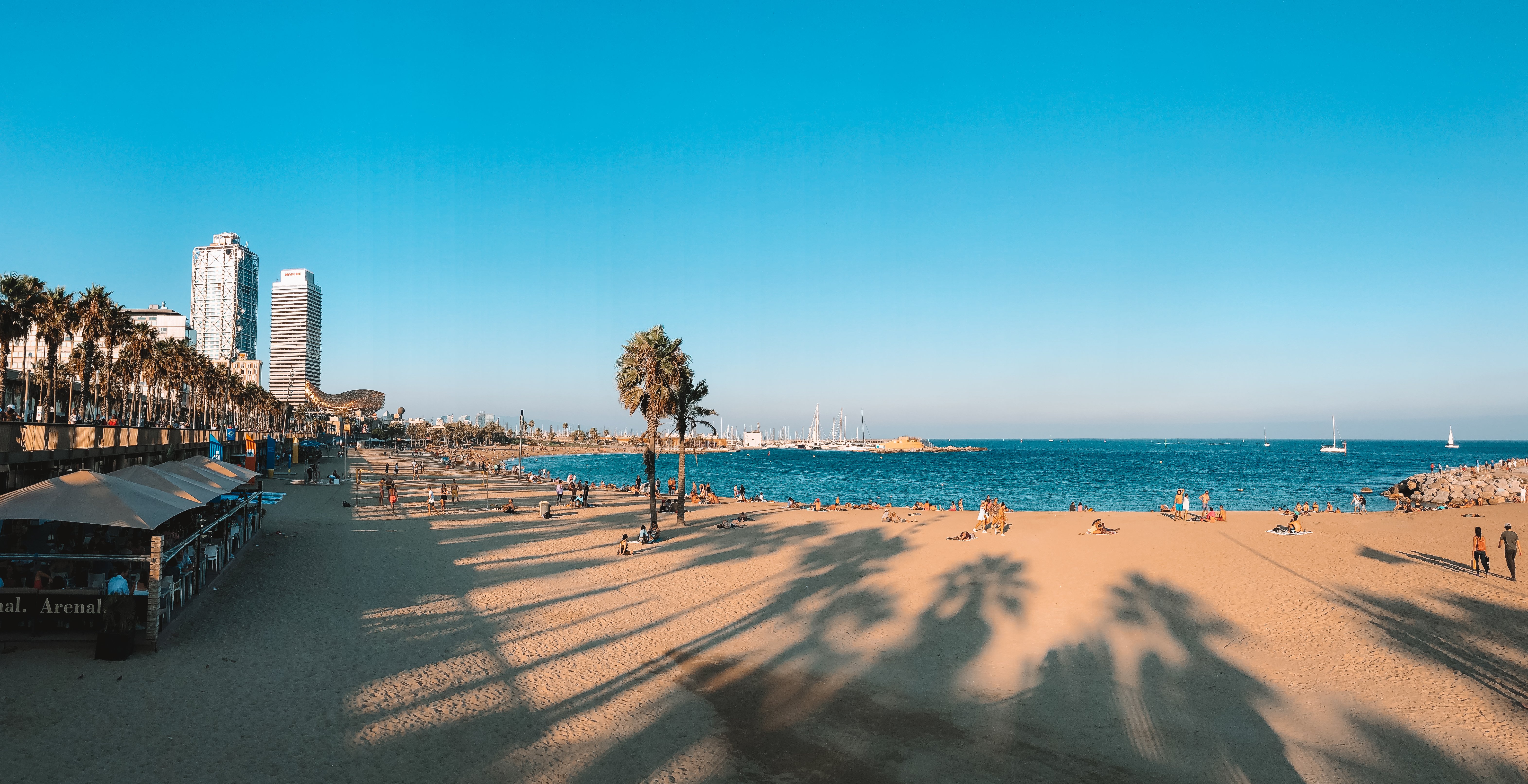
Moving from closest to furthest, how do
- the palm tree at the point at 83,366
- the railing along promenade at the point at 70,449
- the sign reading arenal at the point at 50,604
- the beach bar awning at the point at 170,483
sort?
the sign reading arenal at the point at 50,604 < the beach bar awning at the point at 170,483 < the railing along promenade at the point at 70,449 < the palm tree at the point at 83,366

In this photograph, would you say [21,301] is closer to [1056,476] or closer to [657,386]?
[657,386]

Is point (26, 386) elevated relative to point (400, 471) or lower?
elevated

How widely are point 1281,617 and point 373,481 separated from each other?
49596mm

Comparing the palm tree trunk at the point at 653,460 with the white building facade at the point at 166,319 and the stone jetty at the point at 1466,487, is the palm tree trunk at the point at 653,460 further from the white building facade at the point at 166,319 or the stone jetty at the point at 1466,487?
the white building facade at the point at 166,319

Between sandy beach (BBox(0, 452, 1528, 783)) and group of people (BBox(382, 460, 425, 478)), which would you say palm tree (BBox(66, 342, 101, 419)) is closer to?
group of people (BBox(382, 460, 425, 478))

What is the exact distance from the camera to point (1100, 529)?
2727cm

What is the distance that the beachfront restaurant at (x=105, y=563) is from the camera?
10.6 metres

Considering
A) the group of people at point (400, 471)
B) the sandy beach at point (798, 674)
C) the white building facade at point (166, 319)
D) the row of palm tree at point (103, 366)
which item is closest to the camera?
the sandy beach at point (798, 674)

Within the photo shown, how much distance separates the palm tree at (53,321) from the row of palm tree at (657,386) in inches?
1013

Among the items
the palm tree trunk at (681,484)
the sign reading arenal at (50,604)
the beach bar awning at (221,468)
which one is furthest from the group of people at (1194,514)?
the sign reading arenal at (50,604)

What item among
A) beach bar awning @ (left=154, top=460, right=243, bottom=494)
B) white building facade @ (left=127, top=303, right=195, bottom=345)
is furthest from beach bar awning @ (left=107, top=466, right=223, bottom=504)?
white building facade @ (left=127, top=303, right=195, bottom=345)

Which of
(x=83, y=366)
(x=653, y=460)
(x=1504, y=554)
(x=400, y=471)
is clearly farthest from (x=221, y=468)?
(x=400, y=471)

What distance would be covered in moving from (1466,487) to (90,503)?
7235 cm

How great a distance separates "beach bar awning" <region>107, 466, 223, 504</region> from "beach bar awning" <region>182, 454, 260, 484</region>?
9.87ft
